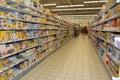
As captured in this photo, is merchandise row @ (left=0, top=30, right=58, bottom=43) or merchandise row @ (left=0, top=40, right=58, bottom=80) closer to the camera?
merchandise row @ (left=0, top=30, right=58, bottom=43)

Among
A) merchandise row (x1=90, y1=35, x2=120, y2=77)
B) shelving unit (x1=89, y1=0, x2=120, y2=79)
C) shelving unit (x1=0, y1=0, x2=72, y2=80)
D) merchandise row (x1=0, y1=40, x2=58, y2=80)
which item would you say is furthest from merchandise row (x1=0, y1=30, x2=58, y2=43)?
merchandise row (x1=90, y1=35, x2=120, y2=77)

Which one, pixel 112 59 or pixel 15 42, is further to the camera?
pixel 15 42

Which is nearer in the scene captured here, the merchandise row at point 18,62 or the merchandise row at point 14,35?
the merchandise row at point 14,35

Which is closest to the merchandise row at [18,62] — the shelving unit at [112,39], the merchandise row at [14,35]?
the merchandise row at [14,35]

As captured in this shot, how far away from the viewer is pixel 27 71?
4.09 metres

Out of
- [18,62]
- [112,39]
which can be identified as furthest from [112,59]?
[18,62]

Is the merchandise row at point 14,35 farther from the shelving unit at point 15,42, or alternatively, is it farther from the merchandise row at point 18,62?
the merchandise row at point 18,62

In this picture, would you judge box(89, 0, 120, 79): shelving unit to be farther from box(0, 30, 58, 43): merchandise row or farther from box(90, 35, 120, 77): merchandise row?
box(0, 30, 58, 43): merchandise row

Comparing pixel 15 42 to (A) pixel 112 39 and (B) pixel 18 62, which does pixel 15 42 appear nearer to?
(B) pixel 18 62

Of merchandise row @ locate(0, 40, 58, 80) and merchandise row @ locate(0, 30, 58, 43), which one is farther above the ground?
merchandise row @ locate(0, 30, 58, 43)

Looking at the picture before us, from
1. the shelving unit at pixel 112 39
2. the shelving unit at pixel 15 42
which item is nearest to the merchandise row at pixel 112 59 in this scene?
the shelving unit at pixel 112 39

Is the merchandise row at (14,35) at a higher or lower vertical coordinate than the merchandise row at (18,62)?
higher

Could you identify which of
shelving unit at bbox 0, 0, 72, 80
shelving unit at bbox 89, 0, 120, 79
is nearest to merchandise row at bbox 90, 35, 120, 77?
shelving unit at bbox 89, 0, 120, 79

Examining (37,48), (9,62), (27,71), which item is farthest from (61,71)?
(9,62)
